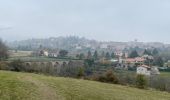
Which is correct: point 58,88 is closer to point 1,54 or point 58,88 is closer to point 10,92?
point 10,92

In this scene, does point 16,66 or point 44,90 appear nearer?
point 44,90

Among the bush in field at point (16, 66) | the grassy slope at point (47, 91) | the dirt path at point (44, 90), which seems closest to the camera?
the grassy slope at point (47, 91)

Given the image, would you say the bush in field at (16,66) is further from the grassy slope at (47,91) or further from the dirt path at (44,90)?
the dirt path at (44,90)

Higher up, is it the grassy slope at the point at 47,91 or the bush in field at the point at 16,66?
the bush in field at the point at 16,66

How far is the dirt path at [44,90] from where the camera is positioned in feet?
54.0

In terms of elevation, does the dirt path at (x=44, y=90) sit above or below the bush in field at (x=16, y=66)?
below

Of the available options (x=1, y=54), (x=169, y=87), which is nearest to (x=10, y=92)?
(x=169, y=87)

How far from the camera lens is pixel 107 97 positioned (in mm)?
Result: 18719

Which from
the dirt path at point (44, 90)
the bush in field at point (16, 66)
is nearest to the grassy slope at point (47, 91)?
the dirt path at point (44, 90)

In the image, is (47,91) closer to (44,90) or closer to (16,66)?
(44,90)

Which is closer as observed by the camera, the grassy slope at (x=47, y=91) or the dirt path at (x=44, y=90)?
the grassy slope at (x=47, y=91)

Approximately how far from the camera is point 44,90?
17422 mm

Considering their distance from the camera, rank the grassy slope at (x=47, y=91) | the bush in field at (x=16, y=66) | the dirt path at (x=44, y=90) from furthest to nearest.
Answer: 1. the bush in field at (x=16, y=66)
2. the dirt path at (x=44, y=90)
3. the grassy slope at (x=47, y=91)

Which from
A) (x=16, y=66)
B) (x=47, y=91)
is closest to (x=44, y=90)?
(x=47, y=91)
